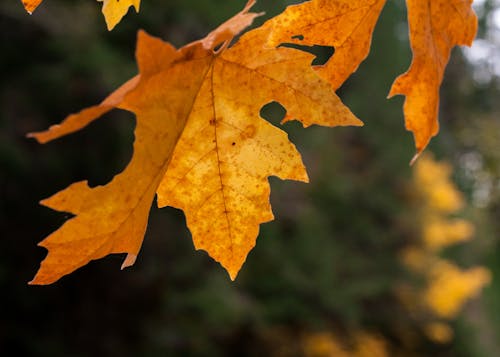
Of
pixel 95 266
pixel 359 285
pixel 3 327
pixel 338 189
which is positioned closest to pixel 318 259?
pixel 359 285

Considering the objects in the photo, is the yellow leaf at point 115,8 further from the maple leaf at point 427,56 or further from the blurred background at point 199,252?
the blurred background at point 199,252

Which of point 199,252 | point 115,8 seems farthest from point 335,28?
point 199,252

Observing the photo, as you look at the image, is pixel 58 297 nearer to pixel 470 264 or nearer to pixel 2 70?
pixel 2 70

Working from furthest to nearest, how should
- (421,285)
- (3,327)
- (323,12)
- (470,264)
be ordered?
(470,264) → (421,285) → (3,327) → (323,12)

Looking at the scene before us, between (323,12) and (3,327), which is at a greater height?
(323,12)

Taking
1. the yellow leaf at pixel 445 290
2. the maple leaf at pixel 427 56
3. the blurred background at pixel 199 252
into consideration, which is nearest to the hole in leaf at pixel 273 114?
the blurred background at pixel 199 252

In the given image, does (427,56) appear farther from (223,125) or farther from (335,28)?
(223,125)

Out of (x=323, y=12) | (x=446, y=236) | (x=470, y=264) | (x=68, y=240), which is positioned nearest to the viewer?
(x=68, y=240)
